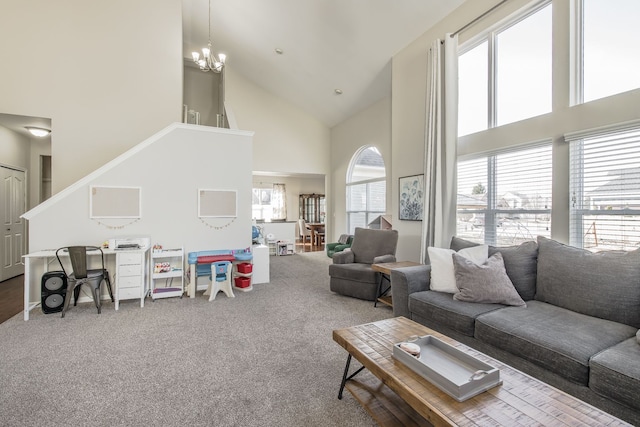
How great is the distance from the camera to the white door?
5.07 meters

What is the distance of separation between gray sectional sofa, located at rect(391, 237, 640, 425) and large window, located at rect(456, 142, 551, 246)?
0.71 m

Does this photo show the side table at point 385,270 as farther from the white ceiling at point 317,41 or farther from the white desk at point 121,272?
the white ceiling at point 317,41

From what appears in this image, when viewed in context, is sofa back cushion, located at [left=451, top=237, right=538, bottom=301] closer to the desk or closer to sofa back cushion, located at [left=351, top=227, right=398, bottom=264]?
sofa back cushion, located at [left=351, top=227, right=398, bottom=264]

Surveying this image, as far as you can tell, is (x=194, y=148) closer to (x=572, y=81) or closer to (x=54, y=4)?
(x=54, y=4)

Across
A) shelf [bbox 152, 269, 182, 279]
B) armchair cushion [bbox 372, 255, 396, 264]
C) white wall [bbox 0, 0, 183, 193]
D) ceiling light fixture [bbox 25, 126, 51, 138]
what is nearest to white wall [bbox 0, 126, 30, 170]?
ceiling light fixture [bbox 25, 126, 51, 138]

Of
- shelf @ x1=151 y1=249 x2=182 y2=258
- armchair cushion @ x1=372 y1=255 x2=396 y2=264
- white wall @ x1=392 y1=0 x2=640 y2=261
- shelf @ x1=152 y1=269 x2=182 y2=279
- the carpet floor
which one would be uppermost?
white wall @ x1=392 y1=0 x2=640 y2=261

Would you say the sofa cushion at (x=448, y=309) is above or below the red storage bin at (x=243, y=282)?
above

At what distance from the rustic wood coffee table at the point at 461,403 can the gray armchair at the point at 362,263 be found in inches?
80.8

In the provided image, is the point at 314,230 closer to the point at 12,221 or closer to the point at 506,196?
the point at 506,196

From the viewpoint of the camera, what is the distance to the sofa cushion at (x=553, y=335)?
1702 mm

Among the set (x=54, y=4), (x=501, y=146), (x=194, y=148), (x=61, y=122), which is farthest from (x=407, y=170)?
(x=54, y=4)

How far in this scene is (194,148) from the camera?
4.49 meters

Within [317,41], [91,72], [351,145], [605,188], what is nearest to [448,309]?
[605,188]

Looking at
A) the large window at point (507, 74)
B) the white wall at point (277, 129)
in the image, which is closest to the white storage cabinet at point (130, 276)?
the white wall at point (277, 129)
